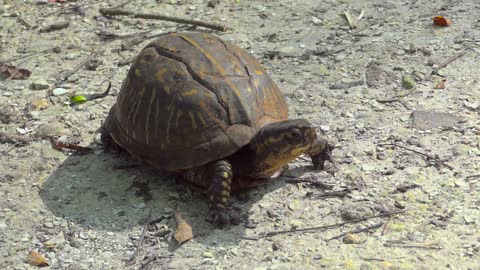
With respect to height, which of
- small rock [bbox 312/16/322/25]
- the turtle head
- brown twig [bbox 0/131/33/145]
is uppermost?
the turtle head

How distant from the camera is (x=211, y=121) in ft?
14.5

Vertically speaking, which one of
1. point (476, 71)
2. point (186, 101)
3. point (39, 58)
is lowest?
point (39, 58)

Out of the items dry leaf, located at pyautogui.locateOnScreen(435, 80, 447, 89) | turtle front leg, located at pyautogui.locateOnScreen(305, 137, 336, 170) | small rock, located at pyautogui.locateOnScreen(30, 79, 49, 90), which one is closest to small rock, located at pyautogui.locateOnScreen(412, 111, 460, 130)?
dry leaf, located at pyautogui.locateOnScreen(435, 80, 447, 89)

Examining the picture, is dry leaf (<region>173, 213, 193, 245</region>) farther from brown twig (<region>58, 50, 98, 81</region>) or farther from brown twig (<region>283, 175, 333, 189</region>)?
brown twig (<region>58, 50, 98, 81</region>)

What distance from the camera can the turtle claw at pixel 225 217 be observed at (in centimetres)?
436

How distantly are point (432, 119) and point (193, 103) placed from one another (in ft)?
5.85

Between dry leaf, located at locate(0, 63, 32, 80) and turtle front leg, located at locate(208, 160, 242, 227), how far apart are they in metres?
2.56

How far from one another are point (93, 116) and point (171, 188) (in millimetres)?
1201

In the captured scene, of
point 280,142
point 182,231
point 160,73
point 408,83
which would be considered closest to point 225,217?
point 182,231

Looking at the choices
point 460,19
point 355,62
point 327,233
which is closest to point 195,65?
point 327,233

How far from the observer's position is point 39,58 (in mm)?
6535

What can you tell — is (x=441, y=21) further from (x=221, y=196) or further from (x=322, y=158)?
(x=221, y=196)

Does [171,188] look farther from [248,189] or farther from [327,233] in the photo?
[327,233]

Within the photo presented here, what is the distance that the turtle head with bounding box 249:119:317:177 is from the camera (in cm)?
426
